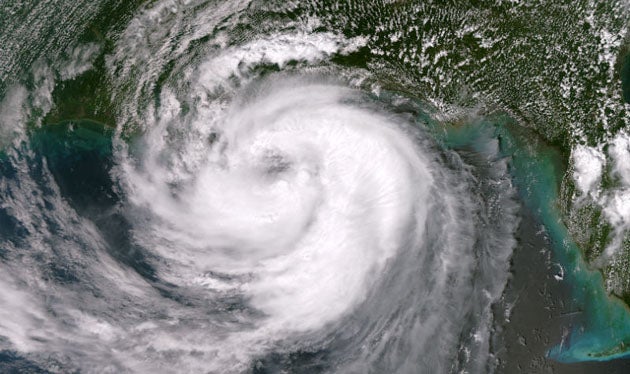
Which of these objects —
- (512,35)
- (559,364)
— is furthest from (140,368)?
(512,35)

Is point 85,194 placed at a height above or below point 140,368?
above

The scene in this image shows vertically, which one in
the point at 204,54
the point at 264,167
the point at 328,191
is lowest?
the point at 328,191

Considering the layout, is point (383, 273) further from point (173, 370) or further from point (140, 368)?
point (140, 368)

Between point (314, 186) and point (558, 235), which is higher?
point (314, 186)
